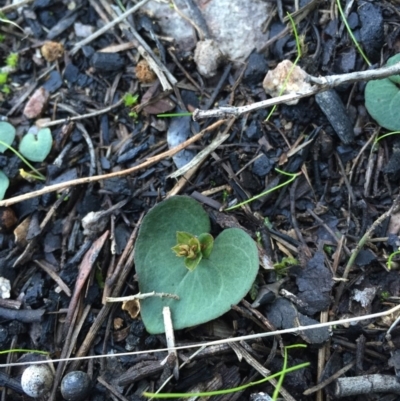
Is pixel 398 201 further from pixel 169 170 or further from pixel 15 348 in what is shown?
pixel 15 348

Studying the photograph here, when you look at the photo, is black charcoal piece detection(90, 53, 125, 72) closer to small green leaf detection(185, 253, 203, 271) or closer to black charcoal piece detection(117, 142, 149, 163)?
black charcoal piece detection(117, 142, 149, 163)

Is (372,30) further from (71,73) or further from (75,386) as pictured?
(75,386)

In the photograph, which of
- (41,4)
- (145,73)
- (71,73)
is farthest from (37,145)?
(41,4)

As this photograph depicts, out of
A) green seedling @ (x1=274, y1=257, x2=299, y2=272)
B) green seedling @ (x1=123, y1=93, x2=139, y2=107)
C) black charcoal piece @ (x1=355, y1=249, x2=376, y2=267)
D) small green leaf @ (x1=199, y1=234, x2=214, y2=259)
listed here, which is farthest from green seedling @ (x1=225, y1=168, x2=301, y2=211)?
green seedling @ (x1=123, y1=93, x2=139, y2=107)

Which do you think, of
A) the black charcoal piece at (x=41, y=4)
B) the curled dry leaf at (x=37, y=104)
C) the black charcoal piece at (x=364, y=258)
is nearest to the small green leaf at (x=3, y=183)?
the curled dry leaf at (x=37, y=104)


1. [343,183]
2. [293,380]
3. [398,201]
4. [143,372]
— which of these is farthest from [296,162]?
[143,372]

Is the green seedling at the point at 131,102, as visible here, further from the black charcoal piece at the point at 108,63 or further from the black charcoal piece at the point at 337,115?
the black charcoal piece at the point at 337,115

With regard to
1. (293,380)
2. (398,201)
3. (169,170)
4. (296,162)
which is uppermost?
(169,170)
